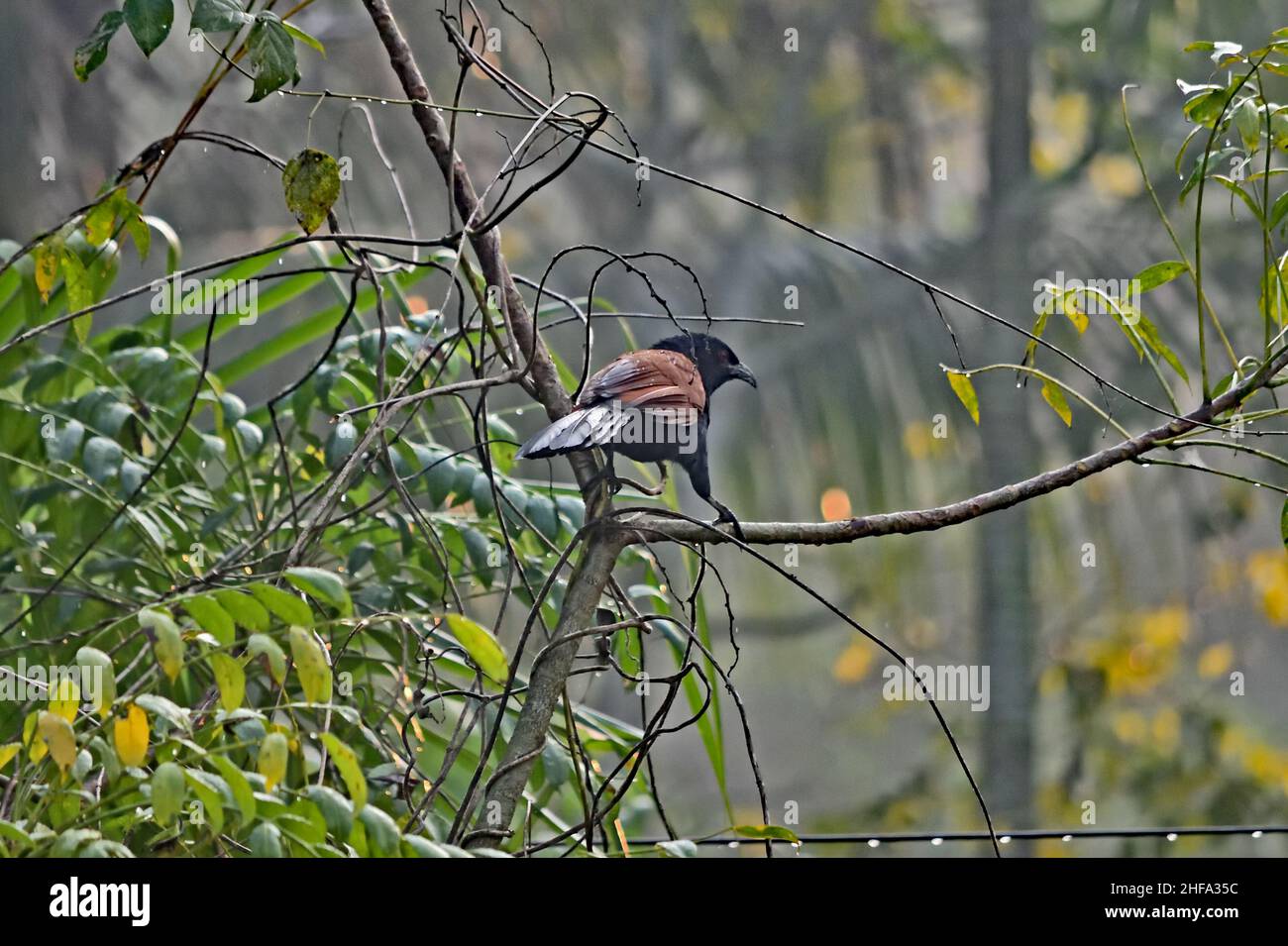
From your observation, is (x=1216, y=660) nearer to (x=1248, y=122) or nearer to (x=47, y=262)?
(x=1248, y=122)

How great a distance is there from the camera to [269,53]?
63 centimetres

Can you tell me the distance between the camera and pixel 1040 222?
6.82 ft

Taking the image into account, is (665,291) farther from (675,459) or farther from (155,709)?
(155,709)

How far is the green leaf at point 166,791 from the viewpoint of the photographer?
17.6 inches

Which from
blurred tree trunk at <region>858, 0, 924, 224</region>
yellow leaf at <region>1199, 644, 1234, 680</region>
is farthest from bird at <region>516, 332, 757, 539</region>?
yellow leaf at <region>1199, 644, 1234, 680</region>

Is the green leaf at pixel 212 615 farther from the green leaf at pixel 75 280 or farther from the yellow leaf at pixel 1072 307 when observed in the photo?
the yellow leaf at pixel 1072 307

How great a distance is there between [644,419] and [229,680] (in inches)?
18.5

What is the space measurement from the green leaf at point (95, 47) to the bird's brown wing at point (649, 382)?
1.20 ft

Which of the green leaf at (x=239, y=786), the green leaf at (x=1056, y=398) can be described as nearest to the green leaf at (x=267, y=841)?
the green leaf at (x=239, y=786)

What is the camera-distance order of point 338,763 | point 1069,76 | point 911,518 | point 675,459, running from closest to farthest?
point 338,763 < point 911,518 < point 675,459 < point 1069,76

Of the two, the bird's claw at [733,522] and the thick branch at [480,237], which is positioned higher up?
the thick branch at [480,237]
